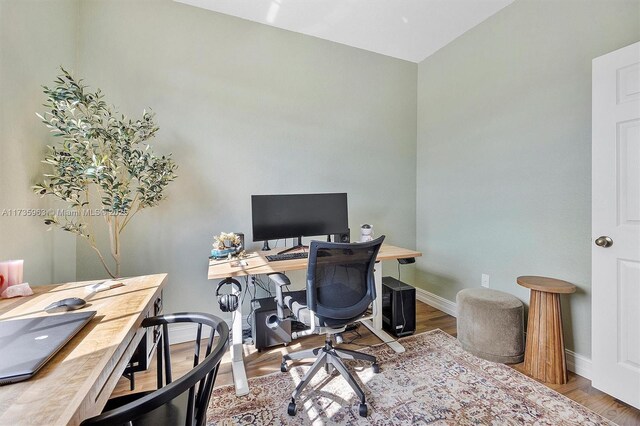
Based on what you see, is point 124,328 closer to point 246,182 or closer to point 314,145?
point 246,182

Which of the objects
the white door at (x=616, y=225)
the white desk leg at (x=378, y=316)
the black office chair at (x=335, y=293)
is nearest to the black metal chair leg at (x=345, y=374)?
the black office chair at (x=335, y=293)

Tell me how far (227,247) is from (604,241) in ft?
8.16

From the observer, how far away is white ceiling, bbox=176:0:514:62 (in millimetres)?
2350

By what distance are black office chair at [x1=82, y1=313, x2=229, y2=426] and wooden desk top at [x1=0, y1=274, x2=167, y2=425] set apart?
0.21 ft

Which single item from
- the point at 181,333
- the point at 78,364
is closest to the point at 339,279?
the point at 78,364

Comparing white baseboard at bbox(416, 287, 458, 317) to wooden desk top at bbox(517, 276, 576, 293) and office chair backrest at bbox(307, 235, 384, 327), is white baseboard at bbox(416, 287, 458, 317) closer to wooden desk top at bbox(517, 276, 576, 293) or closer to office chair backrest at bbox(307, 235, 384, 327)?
wooden desk top at bbox(517, 276, 576, 293)

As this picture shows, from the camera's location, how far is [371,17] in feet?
8.28

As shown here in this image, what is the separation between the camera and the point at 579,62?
6.34 feet

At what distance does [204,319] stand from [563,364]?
88.7 inches

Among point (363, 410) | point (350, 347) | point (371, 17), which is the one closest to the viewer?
point (363, 410)

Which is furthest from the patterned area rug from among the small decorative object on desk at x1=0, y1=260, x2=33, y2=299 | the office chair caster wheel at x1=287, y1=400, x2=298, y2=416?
the small decorative object on desk at x1=0, y1=260, x2=33, y2=299

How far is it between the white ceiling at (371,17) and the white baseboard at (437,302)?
8.98 ft

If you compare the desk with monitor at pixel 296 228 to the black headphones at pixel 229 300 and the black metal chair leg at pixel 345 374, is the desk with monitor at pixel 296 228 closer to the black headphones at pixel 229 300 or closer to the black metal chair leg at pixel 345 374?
the black headphones at pixel 229 300

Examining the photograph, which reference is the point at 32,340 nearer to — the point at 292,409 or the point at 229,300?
the point at 229,300
